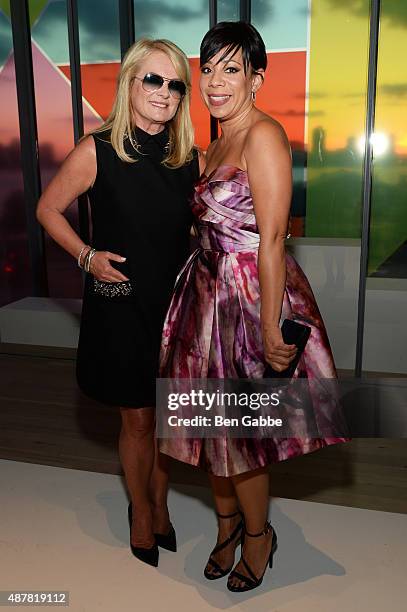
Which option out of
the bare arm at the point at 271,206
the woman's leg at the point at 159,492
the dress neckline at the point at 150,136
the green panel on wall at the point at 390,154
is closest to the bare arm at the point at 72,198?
the dress neckline at the point at 150,136

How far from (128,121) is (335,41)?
315cm

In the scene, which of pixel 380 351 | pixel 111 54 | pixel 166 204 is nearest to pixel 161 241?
pixel 166 204

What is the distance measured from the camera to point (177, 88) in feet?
6.00

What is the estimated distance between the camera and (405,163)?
Answer: 4.30 metres

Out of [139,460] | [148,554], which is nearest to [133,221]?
[139,460]

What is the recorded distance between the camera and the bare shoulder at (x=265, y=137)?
1.61 m

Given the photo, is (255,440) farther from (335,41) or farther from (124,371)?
(335,41)

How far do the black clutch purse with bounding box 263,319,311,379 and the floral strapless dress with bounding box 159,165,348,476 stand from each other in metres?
0.03

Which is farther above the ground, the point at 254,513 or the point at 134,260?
the point at 134,260

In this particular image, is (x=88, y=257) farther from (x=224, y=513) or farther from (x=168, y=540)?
(x=168, y=540)

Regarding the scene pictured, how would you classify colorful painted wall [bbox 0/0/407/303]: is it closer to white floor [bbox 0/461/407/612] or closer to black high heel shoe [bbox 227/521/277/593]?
white floor [bbox 0/461/407/612]

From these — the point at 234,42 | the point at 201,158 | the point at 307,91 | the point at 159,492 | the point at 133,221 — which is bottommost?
the point at 159,492

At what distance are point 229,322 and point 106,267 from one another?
0.39 metres

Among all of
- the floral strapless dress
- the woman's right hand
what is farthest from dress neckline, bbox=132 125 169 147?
the woman's right hand
